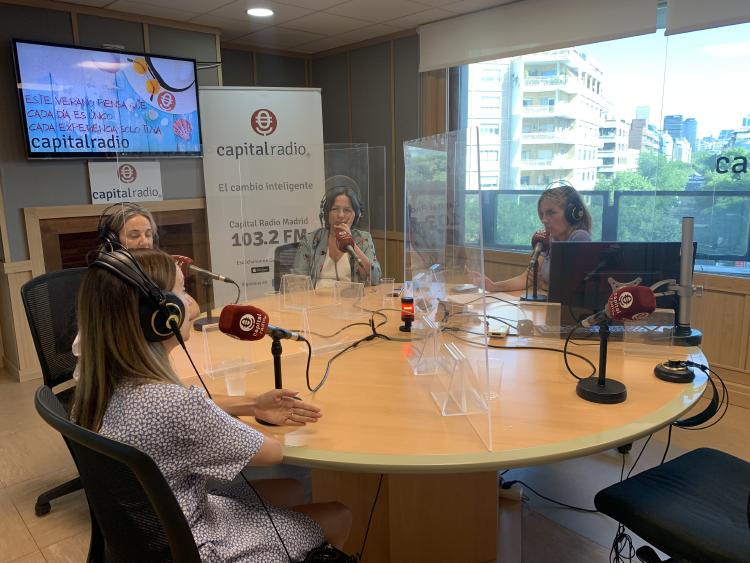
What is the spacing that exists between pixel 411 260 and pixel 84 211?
2.74 meters

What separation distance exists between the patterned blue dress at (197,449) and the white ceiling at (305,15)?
331 centimetres

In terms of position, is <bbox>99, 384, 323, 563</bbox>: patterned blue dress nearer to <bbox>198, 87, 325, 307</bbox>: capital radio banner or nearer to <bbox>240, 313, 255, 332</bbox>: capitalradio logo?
<bbox>240, 313, 255, 332</bbox>: capitalradio logo

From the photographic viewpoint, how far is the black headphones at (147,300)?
111cm

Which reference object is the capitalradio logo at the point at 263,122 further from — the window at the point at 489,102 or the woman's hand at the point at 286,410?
the woman's hand at the point at 286,410

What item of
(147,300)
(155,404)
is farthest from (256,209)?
(155,404)

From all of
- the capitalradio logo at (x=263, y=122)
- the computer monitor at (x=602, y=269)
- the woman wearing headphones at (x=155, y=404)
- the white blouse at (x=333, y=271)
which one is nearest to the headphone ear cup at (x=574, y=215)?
the computer monitor at (x=602, y=269)

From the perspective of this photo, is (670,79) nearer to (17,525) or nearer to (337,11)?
(337,11)

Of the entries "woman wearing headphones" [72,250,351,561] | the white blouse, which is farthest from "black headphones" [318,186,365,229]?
"woman wearing headphones" [72,250,351,561]

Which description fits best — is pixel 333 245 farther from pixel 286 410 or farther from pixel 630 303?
pixel 630 303

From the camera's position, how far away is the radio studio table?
1257mm

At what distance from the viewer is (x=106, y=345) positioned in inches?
42.8

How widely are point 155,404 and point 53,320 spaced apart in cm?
126

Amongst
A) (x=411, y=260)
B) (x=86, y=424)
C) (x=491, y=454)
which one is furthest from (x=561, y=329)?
(x=86, y=424)

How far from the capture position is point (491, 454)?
124 centimetres
